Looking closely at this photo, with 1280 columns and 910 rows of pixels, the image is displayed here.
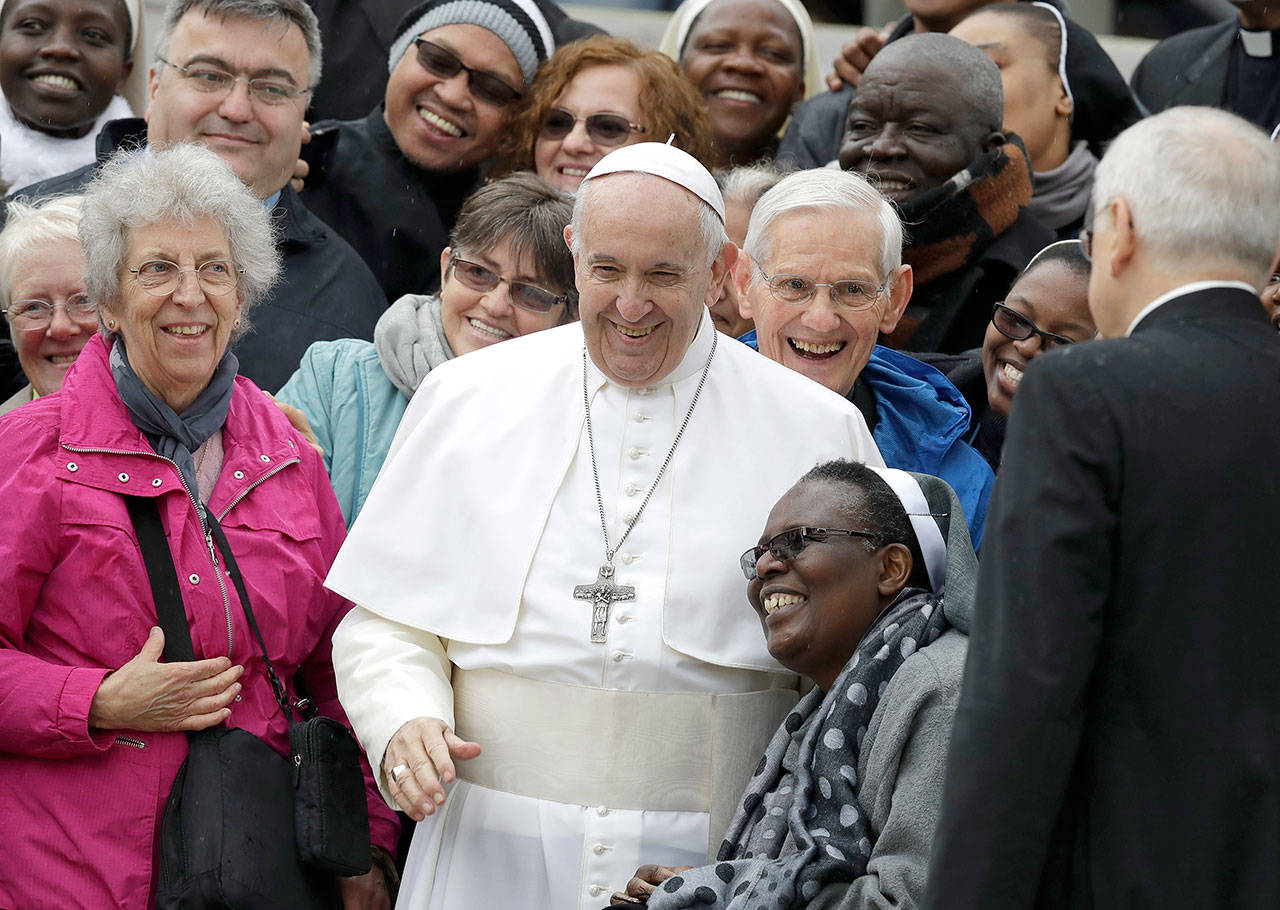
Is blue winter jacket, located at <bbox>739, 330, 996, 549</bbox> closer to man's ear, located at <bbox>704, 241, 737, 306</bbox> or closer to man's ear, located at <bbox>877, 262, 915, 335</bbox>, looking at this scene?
man's ear, located at <bbox>877, 262, 915, 335</bbox>

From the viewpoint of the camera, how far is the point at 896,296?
4.45m

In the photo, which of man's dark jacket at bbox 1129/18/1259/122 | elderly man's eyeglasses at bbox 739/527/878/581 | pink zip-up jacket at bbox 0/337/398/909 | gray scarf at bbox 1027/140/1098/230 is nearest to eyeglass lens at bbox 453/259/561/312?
pink zip-up jacket at bbox 0/337/398/909

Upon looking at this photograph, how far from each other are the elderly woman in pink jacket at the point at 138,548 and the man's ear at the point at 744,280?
1257 mm

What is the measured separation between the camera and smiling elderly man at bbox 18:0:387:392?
5039mm

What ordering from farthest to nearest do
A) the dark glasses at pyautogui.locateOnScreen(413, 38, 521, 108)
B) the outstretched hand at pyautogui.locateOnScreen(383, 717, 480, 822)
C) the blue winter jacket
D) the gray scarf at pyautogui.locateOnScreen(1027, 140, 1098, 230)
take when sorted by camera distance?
1. the gray scarf at pyautogui.locateOnScreen(1027, 140, 1098, 230)
2. the dark glasses at pyautogui.locateOnScreen(413, 38, 521, 108)
3. the blue winter jacket
4. the outstretched hand at pyautogui.locateOnScreen(383, 717, 480, 822)

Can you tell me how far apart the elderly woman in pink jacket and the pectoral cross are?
0.64 metres

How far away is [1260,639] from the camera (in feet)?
8.14

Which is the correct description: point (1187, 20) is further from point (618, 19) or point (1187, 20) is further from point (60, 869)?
point (60, 869)

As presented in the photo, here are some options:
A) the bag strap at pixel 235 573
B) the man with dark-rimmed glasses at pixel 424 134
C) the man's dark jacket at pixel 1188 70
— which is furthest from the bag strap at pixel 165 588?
the man's dark jacket at pixel 1188 70

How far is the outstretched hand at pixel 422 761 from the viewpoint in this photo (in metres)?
3.31

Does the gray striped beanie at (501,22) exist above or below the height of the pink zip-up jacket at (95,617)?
above

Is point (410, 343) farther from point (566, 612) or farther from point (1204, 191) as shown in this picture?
point (1204, 191)

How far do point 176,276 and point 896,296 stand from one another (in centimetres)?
186

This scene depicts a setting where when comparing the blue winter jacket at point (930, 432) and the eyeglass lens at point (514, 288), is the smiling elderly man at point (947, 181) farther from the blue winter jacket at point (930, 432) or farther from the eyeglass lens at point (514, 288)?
the eyeglass lens at point (514, 288)
